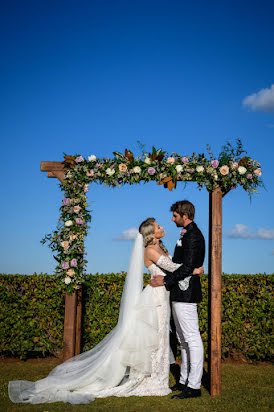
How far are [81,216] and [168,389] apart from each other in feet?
10.1

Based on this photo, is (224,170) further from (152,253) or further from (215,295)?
(215,295)

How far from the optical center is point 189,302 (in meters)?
5.59

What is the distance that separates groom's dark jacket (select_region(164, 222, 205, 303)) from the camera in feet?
18.3

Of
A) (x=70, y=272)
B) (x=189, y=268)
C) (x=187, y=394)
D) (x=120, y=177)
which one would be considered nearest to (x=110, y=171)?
(x=120, y=177)

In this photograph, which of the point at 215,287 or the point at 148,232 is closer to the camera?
the point at 215,287

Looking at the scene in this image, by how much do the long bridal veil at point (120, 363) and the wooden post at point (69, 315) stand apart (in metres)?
0.49

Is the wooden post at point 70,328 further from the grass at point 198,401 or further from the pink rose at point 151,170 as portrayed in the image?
the pink rose at point 151,170

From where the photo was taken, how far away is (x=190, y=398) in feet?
18.4

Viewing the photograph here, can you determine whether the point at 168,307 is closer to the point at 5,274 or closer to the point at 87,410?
the point at 87,410

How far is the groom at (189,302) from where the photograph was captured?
554 centimetres

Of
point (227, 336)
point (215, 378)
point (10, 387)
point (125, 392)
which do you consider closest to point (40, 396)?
point (10, 387)

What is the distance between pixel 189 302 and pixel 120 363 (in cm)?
140

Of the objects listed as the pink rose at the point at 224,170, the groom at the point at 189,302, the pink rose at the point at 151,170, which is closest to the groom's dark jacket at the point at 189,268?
the groom at the point at 189,302

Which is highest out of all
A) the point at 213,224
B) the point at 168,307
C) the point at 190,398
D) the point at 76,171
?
the point at 76,171
